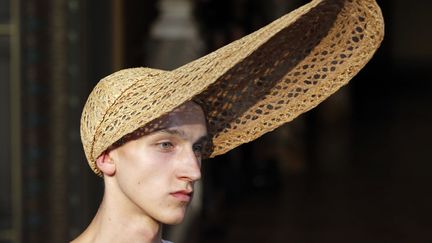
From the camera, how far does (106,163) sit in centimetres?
236

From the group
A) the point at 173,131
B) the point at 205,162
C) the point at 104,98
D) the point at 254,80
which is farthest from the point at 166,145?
the point at 205,162

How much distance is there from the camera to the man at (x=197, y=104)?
2236 millimetres

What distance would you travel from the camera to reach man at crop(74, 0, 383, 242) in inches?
88.0

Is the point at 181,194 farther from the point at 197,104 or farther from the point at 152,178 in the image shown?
the point at 197,104

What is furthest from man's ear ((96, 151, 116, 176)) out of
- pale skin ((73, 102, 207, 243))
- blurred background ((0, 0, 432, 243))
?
blurred background ((0, 0, 432, 243))

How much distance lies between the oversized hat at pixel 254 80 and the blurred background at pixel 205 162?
2.97 metres

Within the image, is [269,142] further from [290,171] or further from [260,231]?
[260,231]

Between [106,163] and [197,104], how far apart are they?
0.20 m

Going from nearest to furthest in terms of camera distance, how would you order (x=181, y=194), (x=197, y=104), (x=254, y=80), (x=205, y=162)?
(x=181, y=194), (x=197, y=104), (x=254, y=80), (x=205, y=162)

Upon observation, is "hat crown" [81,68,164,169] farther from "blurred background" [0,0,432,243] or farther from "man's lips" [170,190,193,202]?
"blurred background" [0,0,432,243]

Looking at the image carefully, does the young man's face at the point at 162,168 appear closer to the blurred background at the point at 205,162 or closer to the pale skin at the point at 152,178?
the pale skin at the point at 152,178

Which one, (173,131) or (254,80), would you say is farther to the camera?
(254,80)

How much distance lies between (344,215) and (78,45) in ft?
15.3

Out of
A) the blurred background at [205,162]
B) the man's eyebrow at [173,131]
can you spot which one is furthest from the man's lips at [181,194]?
the blurred background at [205,162]
